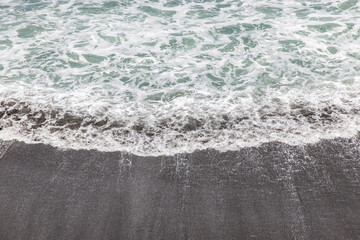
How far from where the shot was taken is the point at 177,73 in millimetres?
7879

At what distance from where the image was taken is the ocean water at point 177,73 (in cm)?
603

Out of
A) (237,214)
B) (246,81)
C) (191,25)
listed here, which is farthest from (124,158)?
(191,25)

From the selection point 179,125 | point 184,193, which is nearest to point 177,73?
point 179,125

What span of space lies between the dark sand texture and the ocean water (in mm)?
339

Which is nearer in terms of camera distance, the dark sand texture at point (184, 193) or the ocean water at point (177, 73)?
the dark sand texture at point (184, 193)

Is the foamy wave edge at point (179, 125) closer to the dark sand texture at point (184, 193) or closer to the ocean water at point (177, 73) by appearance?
the ocean water at point (177, 73)

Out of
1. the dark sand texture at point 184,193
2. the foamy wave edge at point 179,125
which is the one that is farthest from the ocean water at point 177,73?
the dark sand texture at point 184,193

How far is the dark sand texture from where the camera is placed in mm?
4391

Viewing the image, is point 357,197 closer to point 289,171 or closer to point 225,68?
point 289,171

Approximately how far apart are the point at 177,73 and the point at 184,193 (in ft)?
12.4

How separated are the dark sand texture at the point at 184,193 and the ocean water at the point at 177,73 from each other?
339mm

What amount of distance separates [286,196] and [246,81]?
3.42m

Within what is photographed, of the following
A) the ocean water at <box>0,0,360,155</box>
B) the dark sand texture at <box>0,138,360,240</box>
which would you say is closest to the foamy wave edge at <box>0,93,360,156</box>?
the ocean water at <box>0,0,360,155</box>

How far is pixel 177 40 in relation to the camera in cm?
923
